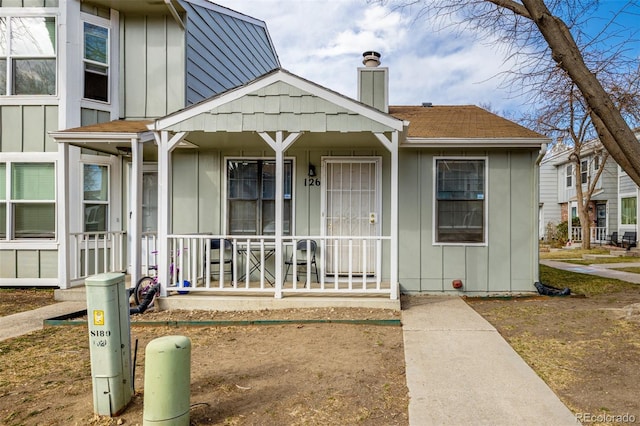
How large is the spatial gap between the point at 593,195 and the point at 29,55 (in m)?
22.8

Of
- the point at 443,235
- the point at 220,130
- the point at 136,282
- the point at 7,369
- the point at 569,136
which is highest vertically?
the point at 569,136

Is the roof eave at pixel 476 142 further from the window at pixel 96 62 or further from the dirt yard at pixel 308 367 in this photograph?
the window at pixel 96 62

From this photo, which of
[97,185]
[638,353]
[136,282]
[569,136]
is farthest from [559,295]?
[569,136]

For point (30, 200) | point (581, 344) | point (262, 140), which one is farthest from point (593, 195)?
point (30, 200)

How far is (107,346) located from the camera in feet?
9.22

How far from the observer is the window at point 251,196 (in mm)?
7270

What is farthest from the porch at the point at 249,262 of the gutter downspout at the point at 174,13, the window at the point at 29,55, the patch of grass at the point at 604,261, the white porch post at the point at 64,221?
the patch of grass at the point at 604,261

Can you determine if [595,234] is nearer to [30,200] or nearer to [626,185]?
[626,185]

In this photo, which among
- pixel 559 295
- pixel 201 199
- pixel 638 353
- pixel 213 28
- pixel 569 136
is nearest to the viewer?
pixel 638 353

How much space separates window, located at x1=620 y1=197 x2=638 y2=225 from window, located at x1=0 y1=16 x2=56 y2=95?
2091 centimetres

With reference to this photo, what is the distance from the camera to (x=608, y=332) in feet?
15.6

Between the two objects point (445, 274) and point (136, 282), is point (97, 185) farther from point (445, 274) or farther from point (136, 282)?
point (445, 274)

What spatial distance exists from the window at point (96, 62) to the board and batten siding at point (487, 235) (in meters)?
5.94

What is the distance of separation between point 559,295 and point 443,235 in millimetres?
2081
